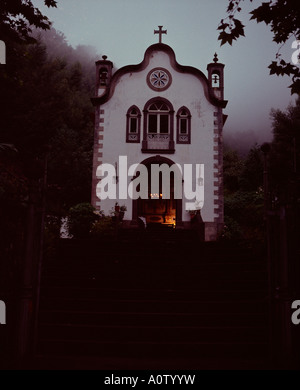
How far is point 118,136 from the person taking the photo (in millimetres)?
18719

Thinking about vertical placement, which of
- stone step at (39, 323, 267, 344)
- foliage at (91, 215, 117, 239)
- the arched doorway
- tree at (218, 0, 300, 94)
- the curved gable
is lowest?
stone step at (39, 323, 267, 344)

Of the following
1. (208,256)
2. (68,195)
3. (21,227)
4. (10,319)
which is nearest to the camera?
(10,319)

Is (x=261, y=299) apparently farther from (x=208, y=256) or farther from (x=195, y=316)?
(x=208, y=256)

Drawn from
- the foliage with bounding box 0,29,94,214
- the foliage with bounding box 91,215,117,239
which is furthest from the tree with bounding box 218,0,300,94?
the foliage with bounding box 91,215,117,239

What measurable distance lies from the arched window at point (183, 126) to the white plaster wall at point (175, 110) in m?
0.19

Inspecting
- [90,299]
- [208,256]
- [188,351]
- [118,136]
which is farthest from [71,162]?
[188,351]

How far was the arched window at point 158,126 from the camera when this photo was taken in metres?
18.6

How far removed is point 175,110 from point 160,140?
1.78m

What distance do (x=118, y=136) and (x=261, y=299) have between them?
12473 millimetres

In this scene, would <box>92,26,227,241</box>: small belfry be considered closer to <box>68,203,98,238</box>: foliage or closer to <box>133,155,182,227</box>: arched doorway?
<box>133,155,182,227</box>: arched doorway

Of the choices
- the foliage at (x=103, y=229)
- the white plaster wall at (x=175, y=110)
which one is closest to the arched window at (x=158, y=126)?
the white plaster wall at (x=175, y=110)

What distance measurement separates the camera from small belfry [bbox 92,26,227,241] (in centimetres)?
1812

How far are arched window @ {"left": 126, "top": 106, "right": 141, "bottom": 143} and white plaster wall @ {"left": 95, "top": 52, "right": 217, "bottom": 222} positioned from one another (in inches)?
8.2

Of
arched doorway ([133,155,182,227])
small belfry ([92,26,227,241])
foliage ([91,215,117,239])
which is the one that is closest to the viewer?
foliage ([91,215,117,239])
